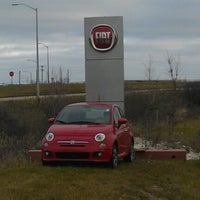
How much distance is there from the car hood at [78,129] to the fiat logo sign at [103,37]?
23.8 ft

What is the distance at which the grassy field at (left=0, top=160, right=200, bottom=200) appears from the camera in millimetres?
10039

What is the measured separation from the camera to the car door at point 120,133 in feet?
44.9

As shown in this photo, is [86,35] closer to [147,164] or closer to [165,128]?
[147,164]

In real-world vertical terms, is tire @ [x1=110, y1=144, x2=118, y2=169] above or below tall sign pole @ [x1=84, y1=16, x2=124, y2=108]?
below

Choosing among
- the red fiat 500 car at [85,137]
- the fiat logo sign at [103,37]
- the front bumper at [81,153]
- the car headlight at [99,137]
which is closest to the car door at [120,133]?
the red fiat 500 car at [85,137]

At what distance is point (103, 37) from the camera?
20125mm

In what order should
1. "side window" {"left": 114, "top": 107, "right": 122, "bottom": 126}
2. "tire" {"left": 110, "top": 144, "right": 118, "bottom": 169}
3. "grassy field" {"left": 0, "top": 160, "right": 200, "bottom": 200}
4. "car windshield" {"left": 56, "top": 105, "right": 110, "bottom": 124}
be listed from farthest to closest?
"side window" {"left": 114, "top": 107, "right": 122, "bottom": 126} → "car windshield" {"left": 56, "top": 105, "right": 110, "bottom": 124} → "tire" {"left": 110, "top": 144, "right": 118, "bottom": 169} → "grassy field" {"left": 0, "top": 160, "right": 200, "bottom": 200}

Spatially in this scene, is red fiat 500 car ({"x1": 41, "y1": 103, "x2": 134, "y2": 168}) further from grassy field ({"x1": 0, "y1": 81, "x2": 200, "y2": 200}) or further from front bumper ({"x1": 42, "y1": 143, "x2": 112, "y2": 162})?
grassy field ({"x1": 0, "y1": 81, "x2": 200, "y2": 200})

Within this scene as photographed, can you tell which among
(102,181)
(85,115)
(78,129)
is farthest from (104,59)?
(102,181)

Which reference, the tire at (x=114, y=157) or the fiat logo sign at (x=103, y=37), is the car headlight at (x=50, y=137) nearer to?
the tire at (x=114, y=157)

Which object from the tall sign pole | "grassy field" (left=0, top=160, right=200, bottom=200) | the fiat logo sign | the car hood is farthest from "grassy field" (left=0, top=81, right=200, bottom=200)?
the fiat logo sign

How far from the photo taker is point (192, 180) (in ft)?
42.9

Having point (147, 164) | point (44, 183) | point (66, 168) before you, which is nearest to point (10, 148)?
point (147, 164)

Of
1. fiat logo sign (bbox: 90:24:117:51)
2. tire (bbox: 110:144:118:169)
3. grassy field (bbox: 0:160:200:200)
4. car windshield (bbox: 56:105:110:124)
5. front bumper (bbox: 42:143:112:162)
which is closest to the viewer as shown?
grassy field (bbox: 0:160:200:200)
